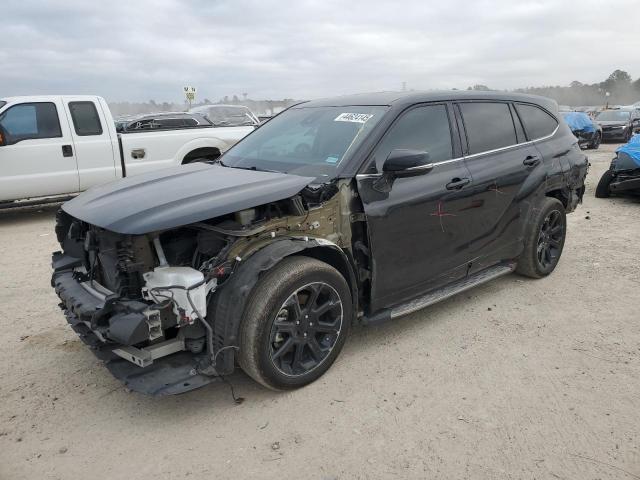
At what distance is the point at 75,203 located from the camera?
3496 mm

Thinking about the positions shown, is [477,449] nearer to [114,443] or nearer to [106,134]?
[114,443]

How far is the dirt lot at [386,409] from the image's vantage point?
8.52 feet

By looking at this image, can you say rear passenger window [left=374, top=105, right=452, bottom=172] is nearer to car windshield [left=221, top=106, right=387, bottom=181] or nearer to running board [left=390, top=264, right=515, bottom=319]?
car windshield [left=221, top=106, right=387, bottom=181]

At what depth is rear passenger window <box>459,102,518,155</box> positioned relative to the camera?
4.23 meters

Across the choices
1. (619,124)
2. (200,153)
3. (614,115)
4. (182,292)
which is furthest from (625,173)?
(614,115)

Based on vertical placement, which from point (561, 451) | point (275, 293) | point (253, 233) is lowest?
point (561, 451)

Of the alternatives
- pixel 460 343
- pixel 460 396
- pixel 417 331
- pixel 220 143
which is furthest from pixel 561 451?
pixel 220 143

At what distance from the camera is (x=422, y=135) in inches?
153

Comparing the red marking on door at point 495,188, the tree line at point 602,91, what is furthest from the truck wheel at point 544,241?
the tree line at point 602,91

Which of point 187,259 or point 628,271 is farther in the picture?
point 628,271

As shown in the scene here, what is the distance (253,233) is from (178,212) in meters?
0.47

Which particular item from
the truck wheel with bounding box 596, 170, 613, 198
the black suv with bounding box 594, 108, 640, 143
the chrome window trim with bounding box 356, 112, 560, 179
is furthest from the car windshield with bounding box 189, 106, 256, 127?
the black suv with bounding box 594, 108, 640, 143

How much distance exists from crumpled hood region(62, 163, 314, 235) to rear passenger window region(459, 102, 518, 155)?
1.72 meters

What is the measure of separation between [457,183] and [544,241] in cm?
171
